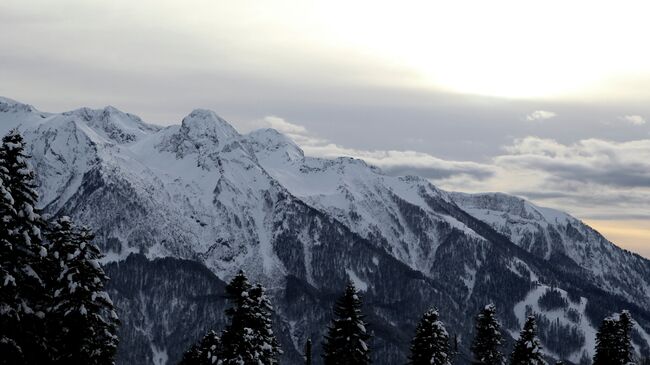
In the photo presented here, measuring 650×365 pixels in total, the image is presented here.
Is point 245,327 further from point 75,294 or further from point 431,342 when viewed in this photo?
point 431,342

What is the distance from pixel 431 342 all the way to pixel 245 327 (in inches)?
598

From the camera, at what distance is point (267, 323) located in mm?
57938

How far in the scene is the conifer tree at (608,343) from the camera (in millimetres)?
72000

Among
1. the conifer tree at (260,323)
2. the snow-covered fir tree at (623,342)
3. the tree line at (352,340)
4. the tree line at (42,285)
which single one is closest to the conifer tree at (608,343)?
the tree line at (352,340)

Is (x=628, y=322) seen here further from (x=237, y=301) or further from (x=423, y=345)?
(x=237, y=301)

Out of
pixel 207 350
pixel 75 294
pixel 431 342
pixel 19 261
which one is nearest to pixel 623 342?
pixel 431 342

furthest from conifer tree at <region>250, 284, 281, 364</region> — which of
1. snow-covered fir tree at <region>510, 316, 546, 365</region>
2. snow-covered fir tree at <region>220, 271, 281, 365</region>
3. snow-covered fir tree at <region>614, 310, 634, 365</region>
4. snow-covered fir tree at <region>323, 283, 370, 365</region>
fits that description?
snow-covered fir tree at <region>614, 310, 634, 365</region>

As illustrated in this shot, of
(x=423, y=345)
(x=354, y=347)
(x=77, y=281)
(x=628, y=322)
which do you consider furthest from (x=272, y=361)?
(x=628, y=322)

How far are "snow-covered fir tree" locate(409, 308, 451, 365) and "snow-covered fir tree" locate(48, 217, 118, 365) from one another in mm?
27104

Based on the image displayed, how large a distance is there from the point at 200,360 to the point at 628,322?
3397 cm

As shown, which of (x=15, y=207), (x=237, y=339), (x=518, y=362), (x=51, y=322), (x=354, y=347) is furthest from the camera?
(x=518, y=362)

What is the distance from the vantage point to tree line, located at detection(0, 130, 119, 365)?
35.8 m

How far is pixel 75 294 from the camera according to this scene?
4359 cm

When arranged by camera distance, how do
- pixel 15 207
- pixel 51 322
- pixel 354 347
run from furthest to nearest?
1. pixel 354 347
2. pixel 51 322
3. pixel 15 207
